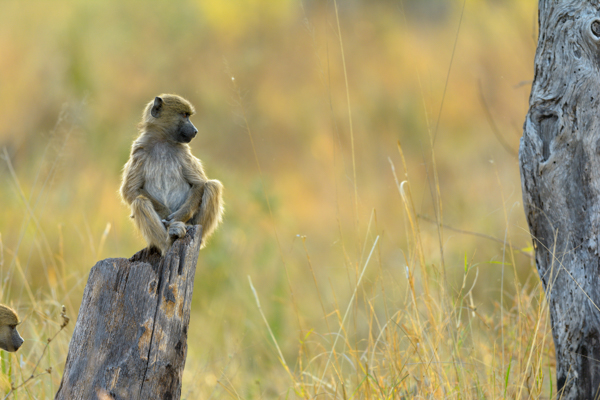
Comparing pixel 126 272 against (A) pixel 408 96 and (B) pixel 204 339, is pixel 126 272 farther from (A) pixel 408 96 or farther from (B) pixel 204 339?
(A) pixel 408 96

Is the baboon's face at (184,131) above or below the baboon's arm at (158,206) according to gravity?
above

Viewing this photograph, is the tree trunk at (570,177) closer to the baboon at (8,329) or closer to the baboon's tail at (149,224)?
the baboon's tail at (149,224)

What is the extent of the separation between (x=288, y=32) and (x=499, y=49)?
539 centimetres

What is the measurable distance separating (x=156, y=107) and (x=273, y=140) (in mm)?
9254

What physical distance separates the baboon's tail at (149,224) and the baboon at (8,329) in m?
0.81

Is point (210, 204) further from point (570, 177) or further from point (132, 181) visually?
point (570, 177)

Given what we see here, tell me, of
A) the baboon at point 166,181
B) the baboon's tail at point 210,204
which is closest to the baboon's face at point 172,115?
the baboon at point 166,181

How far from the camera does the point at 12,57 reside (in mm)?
10867

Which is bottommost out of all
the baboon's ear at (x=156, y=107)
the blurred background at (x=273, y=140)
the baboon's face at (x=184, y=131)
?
the blurred background at (x=273, y=140)

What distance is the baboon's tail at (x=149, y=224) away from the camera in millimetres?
2914

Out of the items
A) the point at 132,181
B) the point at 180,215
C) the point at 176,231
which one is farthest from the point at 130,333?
the point at 132,181

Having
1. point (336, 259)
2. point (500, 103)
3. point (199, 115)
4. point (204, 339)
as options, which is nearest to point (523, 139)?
point (204, 339)

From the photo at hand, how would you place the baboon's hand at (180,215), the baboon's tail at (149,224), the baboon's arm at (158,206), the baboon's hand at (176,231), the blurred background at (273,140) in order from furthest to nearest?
the blurred background at (273,140), the baboon's arm at (158,206), the baboon's hand at (180,215), the baboon's tail at (149,224), the baboon's hand at (176,231)

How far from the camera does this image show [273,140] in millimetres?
12617
